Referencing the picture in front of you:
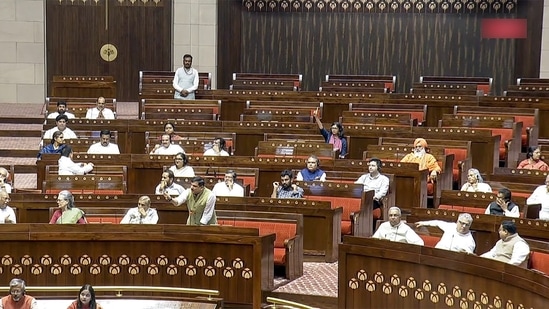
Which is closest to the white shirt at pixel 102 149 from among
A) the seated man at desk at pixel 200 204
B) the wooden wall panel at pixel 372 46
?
the seated man at desk at pixel 200 204

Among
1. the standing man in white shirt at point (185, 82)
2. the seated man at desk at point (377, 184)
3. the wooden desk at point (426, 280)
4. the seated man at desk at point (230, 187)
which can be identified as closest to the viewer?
the wooden desk at point (426, 280)

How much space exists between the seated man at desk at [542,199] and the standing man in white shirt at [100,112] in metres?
5.74

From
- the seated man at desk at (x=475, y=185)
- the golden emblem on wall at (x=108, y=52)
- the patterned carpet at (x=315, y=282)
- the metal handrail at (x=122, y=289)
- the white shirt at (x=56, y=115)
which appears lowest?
the patterned carpet at (x=315, y=282)

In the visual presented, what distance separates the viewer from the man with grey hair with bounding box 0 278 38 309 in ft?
23.7

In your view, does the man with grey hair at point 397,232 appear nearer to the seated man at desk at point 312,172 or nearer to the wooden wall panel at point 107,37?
the seated man at desk at point 312,172

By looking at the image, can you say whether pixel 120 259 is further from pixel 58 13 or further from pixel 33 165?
pixel 58 13

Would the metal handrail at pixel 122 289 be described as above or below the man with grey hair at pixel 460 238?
below

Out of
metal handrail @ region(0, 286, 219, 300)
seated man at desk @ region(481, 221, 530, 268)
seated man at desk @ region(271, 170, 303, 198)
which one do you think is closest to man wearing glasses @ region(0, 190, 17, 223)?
metal handrail @ region(0, 286, 219, 300)

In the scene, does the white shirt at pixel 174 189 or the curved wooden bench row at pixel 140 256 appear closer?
the curved wooden bench row at pixel 140 256

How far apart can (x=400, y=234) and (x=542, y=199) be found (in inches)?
61.0

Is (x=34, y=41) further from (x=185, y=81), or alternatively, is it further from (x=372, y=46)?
(x=372, y=46)

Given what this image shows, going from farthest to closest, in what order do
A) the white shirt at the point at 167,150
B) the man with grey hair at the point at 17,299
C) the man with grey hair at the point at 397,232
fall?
the white shirt at the point at 167,150, the man with grey hair at the point at 397,232, the man with grey hair at the point at 17,299

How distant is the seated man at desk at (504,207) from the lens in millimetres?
8648

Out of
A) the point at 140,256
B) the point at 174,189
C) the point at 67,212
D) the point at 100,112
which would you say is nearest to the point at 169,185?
the point at 174,189
